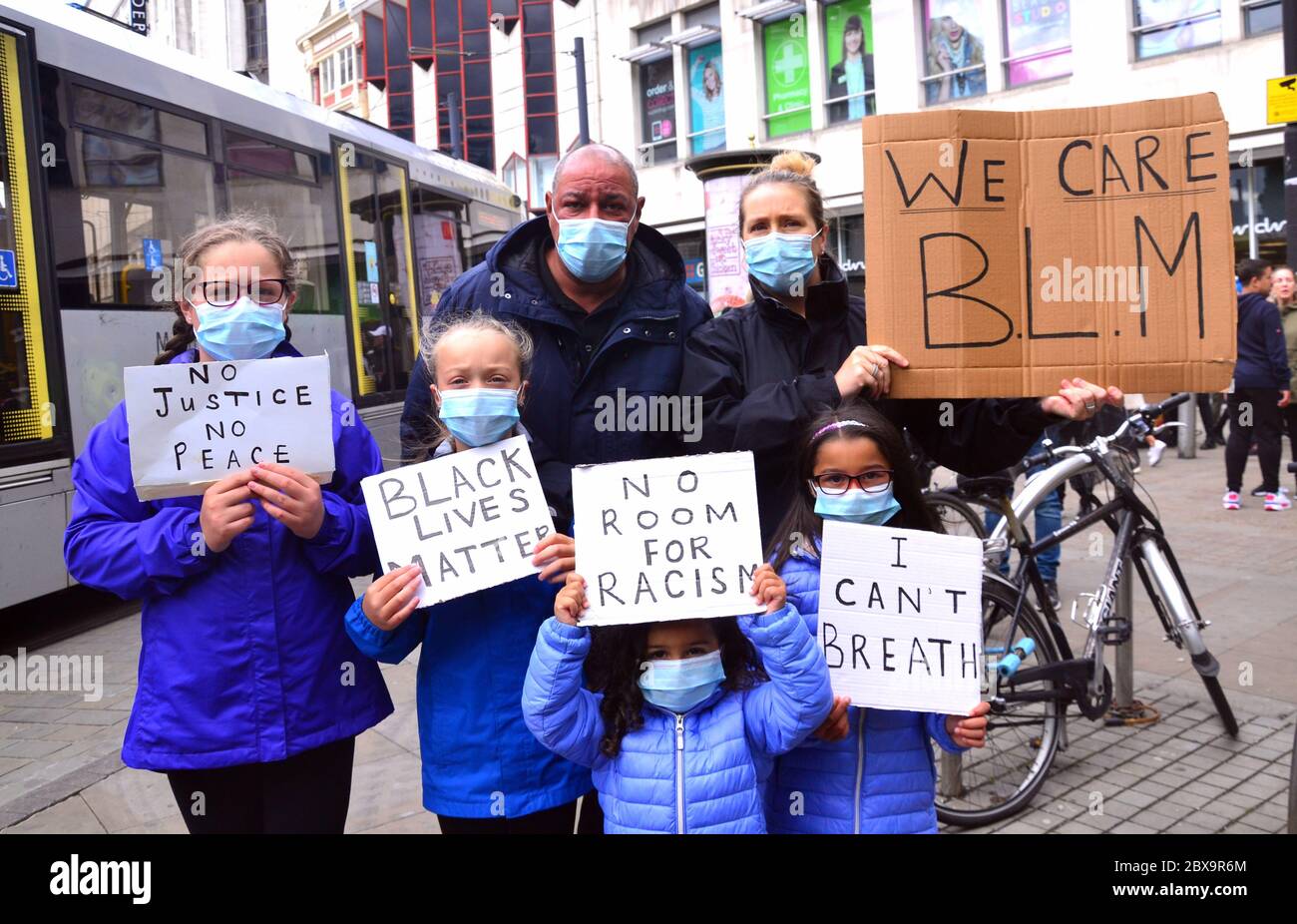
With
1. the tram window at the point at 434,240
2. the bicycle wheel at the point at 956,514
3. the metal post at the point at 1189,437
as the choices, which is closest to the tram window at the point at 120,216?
the tram window at the point at 434,240

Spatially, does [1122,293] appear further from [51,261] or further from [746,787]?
[51,261]

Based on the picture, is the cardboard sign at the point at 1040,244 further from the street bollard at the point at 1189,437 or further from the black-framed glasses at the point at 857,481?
the street bollard at the point at 1189,437

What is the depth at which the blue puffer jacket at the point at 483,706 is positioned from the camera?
7.68ft

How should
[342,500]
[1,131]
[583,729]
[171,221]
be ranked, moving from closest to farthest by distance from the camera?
[583,729]
[342,500]
[1,131]
[171,221]

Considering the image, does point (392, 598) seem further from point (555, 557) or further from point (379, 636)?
point (555, 557)

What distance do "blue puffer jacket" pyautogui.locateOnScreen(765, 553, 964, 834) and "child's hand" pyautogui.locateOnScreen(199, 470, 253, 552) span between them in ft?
3.69

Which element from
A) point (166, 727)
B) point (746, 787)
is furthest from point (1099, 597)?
point (166, 727)

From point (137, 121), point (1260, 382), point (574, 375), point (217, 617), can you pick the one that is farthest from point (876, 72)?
point (217, 617)

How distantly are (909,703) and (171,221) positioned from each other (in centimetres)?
696

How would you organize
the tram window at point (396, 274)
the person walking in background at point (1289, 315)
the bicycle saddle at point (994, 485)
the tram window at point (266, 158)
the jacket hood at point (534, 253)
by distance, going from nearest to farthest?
the jacket hood at point (534, 253) → the bicycle saddle at point (994, 485) → the tram window at point (266, 158) → the person walking in background at point (1289, 315) → the tram window at point (396, 274)

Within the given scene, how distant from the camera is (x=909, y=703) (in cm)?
229

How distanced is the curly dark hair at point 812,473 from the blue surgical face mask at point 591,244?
0.67 meters

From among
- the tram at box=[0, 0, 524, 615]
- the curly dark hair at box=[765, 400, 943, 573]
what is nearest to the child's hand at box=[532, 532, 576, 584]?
the curly dark hair at box=[765, 400, 943, 573]

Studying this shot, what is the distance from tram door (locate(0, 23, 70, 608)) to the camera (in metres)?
6.19
